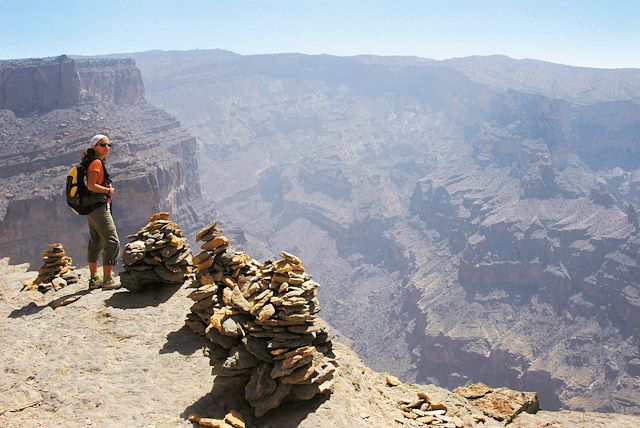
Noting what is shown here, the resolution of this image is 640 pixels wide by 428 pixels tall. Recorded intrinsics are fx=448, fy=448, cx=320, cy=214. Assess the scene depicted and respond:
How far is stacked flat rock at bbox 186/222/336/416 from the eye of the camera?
748 centimetres

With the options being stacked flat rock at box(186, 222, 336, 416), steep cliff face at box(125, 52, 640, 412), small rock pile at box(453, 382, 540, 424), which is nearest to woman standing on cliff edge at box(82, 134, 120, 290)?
stacked flat rock at box(186, 222, 336, 416)

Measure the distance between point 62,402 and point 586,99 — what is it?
213487 millimetres

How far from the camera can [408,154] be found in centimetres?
19112

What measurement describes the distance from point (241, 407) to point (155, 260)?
5.71 metres

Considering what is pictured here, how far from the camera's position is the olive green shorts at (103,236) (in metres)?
11.4

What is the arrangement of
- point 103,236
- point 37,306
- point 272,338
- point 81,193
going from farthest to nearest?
point 103,236
point 37,306
point 81,193
point 272,338

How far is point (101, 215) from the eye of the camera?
1138 cm

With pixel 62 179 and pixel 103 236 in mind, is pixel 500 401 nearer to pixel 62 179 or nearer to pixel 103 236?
pixel 103 236

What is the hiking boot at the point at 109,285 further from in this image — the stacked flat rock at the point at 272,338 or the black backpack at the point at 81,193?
the stacked flat rock at the point at 272,338

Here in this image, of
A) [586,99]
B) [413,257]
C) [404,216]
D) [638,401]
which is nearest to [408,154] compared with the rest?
[404,216]

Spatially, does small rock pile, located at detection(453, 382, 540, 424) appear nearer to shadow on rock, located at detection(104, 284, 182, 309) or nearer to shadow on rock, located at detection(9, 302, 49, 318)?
shadow on rock, located at detection(104, 284, 182, 309)

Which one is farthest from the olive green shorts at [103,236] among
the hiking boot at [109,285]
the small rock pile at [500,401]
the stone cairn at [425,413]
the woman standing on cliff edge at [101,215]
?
the small rock pile at [500,401]

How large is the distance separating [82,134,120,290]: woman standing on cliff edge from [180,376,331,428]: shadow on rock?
17.5ft

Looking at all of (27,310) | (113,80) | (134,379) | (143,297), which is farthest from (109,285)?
(113,80)
